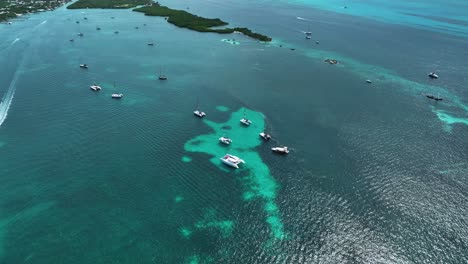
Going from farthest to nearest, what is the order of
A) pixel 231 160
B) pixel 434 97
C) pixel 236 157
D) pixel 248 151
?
pixel 434 97
pixel 248 151
pixel 236 157
pixel 231 160

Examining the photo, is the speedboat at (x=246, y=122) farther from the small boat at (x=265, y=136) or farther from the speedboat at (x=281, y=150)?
the speedboat at (x=281, y=150)

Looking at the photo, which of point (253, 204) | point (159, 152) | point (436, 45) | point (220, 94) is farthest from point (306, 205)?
point (436, 45)

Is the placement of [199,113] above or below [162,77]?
below

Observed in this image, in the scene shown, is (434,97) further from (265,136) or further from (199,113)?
(199,113)

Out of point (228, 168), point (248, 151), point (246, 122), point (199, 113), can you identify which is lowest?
point (228, 168)

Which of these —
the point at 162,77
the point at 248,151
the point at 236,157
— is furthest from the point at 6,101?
the point at 248,151

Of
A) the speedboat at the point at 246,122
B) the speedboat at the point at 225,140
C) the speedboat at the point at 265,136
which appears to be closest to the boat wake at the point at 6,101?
the speedboat at the point at 225,140

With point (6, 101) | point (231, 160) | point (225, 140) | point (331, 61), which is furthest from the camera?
point (331, 61)
